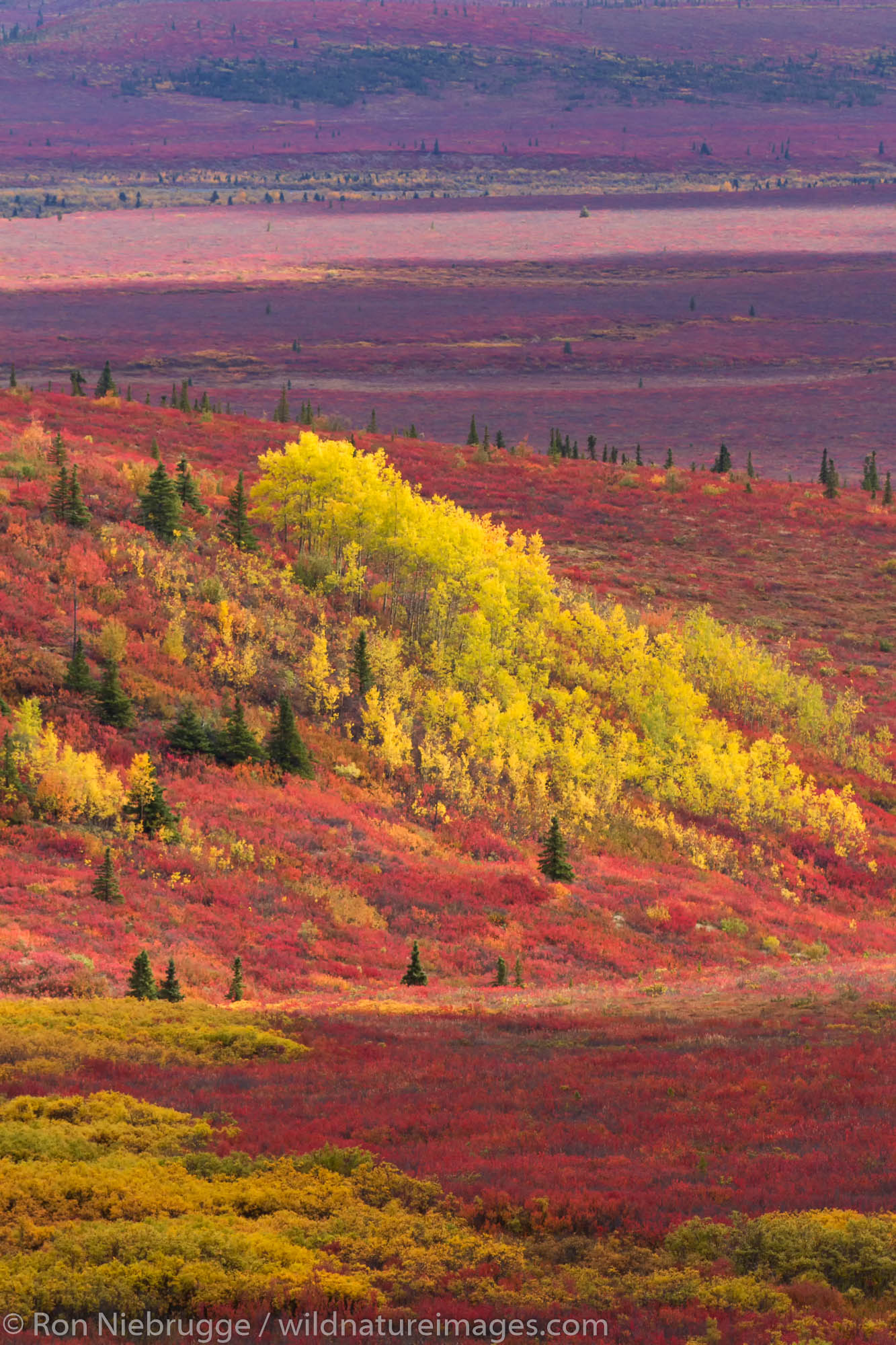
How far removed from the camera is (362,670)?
3925 centimetres

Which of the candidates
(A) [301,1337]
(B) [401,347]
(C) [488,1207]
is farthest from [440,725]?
(B) [401,347]

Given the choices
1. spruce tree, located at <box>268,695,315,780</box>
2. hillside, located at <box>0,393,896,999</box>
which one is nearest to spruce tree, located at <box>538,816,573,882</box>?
hillside, located at <box>0,393,896,999</box>

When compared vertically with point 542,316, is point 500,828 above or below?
below

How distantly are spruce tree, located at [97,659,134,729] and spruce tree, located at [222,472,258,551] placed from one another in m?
13.7

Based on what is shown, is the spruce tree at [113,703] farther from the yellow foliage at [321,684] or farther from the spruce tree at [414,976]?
the spruce tree at [414,976]

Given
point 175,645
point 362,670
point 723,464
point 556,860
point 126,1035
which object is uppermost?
point 723,464

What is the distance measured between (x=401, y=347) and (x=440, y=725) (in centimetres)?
14437

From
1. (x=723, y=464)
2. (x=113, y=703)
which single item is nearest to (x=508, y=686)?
(x=113, y=703)

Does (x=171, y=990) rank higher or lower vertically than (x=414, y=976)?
higher

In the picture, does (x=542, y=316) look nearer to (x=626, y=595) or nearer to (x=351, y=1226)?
(x=626, y=595)

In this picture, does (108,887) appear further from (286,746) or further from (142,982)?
(286,746)

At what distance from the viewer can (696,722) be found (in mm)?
44719

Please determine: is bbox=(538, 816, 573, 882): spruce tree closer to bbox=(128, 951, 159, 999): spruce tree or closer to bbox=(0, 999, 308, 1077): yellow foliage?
bbox=(128, 951, 159, 999): spruce tree

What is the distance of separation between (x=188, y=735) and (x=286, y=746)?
9.05ft
